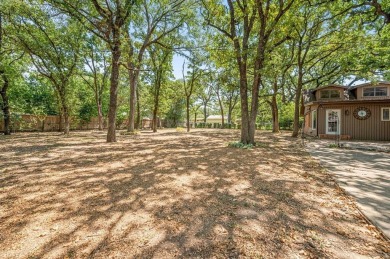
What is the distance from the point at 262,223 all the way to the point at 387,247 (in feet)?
3.99

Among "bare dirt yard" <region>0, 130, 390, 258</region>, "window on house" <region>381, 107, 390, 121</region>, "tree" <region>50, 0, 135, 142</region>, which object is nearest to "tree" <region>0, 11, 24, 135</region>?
"tree" <region>50, 0, 135, 142</region>

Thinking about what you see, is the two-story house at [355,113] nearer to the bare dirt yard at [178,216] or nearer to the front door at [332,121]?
the front door at [332,121]

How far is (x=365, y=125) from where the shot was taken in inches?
503

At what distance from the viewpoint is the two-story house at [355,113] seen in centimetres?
1245

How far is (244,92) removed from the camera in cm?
973

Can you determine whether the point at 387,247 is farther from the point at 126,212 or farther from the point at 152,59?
the point at 152,59

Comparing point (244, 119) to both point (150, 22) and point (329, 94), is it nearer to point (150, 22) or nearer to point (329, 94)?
point (329, 94)

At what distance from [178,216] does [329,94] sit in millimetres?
16907

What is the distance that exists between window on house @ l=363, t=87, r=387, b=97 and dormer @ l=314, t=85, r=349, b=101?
119 cm

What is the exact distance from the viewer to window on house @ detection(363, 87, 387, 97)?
1367cm

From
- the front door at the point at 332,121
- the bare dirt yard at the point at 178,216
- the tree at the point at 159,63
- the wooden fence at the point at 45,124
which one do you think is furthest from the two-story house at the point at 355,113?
the wooden fence at the point at 45,124

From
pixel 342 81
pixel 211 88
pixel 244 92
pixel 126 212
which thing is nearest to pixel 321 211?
pixel 126 212

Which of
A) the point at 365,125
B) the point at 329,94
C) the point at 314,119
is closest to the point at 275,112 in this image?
the point at 314,119


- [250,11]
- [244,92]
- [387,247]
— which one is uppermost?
[250,11]
